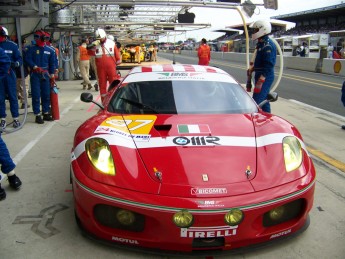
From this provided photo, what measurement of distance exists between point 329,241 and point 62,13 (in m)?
9.25

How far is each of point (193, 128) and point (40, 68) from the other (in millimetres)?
4600

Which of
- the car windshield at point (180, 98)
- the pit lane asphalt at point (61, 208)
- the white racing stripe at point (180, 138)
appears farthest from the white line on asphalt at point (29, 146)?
the white racing stripe at point (180, 138)

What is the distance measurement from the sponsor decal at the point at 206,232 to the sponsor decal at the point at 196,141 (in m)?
0.73

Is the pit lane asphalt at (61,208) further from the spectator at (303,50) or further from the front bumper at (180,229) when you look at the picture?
the spectator at (303,50)

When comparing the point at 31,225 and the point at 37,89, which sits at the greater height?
the point at 37,89

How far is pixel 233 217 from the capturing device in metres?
2.34

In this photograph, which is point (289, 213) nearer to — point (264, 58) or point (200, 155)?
point (200, 155)

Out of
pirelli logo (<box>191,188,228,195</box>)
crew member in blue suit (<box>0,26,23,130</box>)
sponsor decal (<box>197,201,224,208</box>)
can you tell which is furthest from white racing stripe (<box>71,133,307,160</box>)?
crew member in blue suit (<box>0,26,23,130</box>)

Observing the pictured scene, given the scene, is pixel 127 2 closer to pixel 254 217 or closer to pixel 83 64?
pixel 83 64

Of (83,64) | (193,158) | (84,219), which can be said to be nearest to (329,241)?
(193,158)

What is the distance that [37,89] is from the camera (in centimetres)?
685

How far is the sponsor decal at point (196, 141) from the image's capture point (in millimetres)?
2861

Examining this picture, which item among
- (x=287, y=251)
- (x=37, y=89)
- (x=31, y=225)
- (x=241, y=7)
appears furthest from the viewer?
(x=241, y=7)

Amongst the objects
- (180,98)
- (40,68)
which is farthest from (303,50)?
(180,98)
